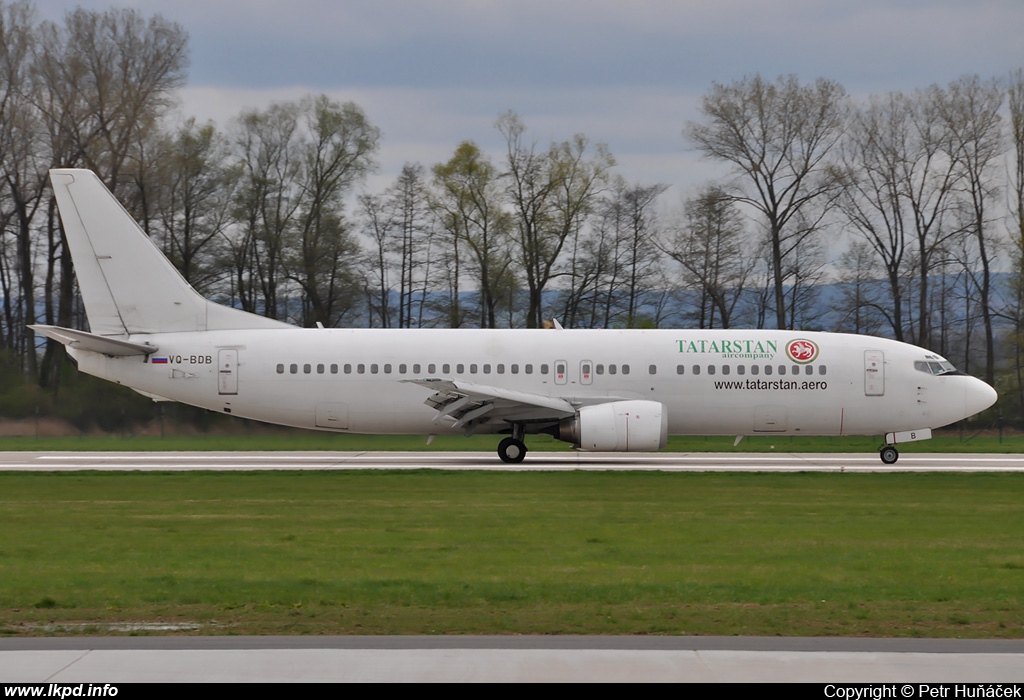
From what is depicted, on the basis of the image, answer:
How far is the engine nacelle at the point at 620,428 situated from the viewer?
30234 millimetres

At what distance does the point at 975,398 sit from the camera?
32.3 m

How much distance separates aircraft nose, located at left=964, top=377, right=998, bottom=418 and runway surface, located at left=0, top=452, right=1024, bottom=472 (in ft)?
4.90

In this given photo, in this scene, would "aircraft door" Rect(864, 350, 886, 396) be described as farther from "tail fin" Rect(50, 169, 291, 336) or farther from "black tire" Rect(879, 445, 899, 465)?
"tail fin" Rect(50, 169, 291, 336)

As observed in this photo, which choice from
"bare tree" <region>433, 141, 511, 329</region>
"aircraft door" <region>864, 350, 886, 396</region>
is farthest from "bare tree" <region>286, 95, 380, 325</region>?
"aircraft door" <region>864, 350, 886, 396</region>

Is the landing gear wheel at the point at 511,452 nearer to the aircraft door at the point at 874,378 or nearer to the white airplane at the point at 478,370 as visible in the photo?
the white airplane at the point at 478,370

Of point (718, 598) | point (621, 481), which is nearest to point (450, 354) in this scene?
point (621, 481)

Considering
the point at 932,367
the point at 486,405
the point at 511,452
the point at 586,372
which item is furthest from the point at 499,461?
the point at 932,367

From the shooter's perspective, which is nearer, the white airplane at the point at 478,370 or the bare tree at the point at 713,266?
the white airplane at the point at 478,370

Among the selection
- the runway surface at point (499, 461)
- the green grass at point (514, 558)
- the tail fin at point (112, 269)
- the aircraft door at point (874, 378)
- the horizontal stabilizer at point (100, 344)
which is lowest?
the green grass at point (514, 558)

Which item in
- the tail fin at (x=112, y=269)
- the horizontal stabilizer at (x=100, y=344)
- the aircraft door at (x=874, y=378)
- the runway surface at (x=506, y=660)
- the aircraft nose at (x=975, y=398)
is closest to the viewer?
the runway surface at (x=506, y=660)

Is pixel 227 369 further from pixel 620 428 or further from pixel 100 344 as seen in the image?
pixel 620 428

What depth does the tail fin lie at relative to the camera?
32.6 m

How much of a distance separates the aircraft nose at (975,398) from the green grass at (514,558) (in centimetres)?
828

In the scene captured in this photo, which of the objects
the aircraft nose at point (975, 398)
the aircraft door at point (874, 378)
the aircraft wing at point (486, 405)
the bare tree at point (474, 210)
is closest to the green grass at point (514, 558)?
the aircraft wing at point (486, 405)
